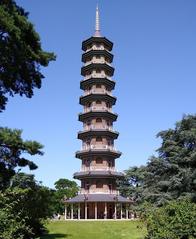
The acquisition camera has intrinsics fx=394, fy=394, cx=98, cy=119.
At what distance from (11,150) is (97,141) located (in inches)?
1250

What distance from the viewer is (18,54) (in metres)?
17.2

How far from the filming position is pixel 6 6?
17.2m

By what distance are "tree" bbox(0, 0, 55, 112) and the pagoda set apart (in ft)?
97.9

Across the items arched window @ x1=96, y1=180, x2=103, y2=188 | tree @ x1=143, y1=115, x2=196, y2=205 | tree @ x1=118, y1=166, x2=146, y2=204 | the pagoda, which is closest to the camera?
tree @ x1=143, y1=115, x2=196, y2=205

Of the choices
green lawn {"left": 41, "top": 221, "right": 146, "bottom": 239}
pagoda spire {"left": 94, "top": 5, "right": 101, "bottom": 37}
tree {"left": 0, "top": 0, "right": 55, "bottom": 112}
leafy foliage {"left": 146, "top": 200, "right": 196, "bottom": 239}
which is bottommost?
green lawn {"left": 41, "top": 221, "right": 146, "bottom": 239}

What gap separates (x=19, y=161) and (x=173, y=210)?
755 centimetres

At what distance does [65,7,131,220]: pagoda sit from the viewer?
48.3 meters

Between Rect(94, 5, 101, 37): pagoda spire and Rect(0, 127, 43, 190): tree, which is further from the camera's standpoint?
Rect(94, 5, 101, 37): pagoda spire

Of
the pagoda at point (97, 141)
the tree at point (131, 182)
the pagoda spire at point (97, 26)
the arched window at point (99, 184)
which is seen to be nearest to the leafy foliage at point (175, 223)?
the pagoda at point (97, 141)

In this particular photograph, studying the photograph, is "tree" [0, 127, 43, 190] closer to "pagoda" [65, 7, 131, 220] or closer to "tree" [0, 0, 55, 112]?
"tree" [0, 0, 55, 112]

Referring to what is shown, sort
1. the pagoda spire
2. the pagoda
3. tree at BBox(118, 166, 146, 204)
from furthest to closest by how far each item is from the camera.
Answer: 1. tree at BBox(118, 166, 146, 204)
2. the pagoda spire
3. the pagoda

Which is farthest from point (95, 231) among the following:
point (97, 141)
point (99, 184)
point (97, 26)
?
point (97, 26)

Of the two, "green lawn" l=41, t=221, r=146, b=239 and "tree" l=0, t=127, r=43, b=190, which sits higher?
"tree" l=0, t=127, r=43, b=190

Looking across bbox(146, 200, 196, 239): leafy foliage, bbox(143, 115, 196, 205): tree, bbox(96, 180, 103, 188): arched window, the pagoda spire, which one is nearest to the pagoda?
bbox(96, 180, 103, 188): arched window
